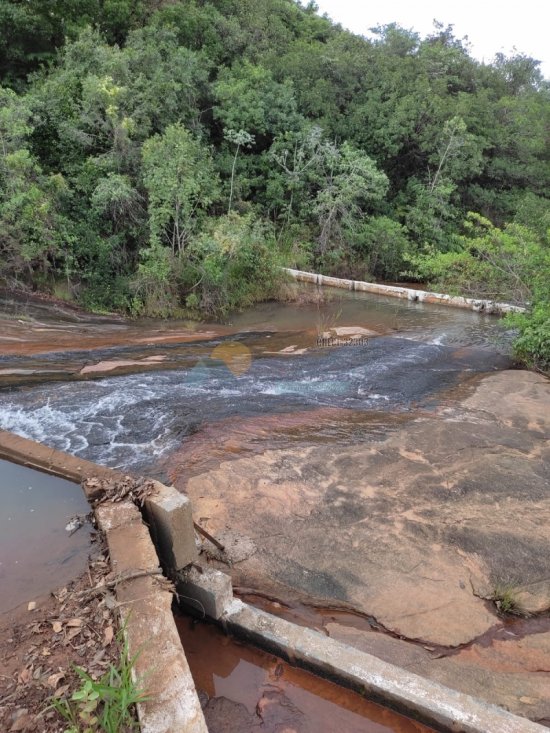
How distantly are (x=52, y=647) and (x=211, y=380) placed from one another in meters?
5.57

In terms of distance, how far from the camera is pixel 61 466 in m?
4.45

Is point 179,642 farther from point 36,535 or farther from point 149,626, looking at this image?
point 36,535

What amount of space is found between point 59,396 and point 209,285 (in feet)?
22.7

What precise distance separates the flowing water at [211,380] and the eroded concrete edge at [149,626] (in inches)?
79.5

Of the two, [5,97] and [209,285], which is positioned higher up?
[5,97]

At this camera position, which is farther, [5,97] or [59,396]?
[5,97]

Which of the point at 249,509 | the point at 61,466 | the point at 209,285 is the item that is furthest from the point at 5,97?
the point at 249,509

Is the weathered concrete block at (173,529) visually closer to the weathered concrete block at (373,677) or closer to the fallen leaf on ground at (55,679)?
the weathered concrete block at (373,677)

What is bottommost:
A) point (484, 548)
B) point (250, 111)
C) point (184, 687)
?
point (484, 548)

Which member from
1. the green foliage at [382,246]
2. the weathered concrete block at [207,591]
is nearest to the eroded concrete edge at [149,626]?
the weathered concrete block at [207,591]

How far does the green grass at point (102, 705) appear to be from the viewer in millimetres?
2326

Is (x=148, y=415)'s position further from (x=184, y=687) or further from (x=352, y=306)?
(x=352, y=306)

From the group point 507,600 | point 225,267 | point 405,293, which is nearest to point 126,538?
point 507,600

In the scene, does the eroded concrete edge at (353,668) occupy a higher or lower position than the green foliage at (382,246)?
lower
